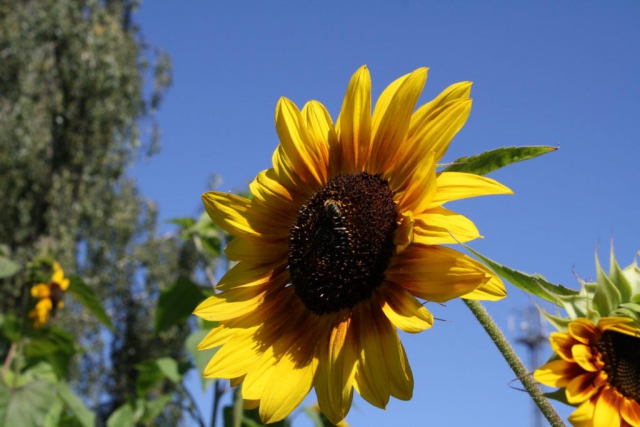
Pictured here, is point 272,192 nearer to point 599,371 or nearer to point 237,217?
point 237,217

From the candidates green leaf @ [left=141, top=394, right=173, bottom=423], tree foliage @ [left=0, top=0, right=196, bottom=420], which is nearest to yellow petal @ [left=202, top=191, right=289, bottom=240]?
green leaf @ [left=141, top=394, right=173, bottom=423]

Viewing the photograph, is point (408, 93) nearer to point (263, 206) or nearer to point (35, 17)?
point (263, 206)

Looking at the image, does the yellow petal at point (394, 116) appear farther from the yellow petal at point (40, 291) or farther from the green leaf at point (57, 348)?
the yellow petal at point (40, 291)

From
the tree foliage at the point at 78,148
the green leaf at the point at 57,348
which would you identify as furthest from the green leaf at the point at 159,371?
the tree foliage at the point at 78,148

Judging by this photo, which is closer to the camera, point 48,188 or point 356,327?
point 356,327

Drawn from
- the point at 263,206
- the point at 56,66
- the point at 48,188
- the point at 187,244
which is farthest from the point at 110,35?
the point at 263,206

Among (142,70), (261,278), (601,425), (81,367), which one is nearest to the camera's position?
(601,425)

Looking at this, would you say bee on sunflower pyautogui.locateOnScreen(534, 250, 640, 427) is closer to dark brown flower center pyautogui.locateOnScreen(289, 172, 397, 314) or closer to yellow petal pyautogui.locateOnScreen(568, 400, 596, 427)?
yellow petal pyautogui.locateOnScreen(568, 400, 596, 427)
